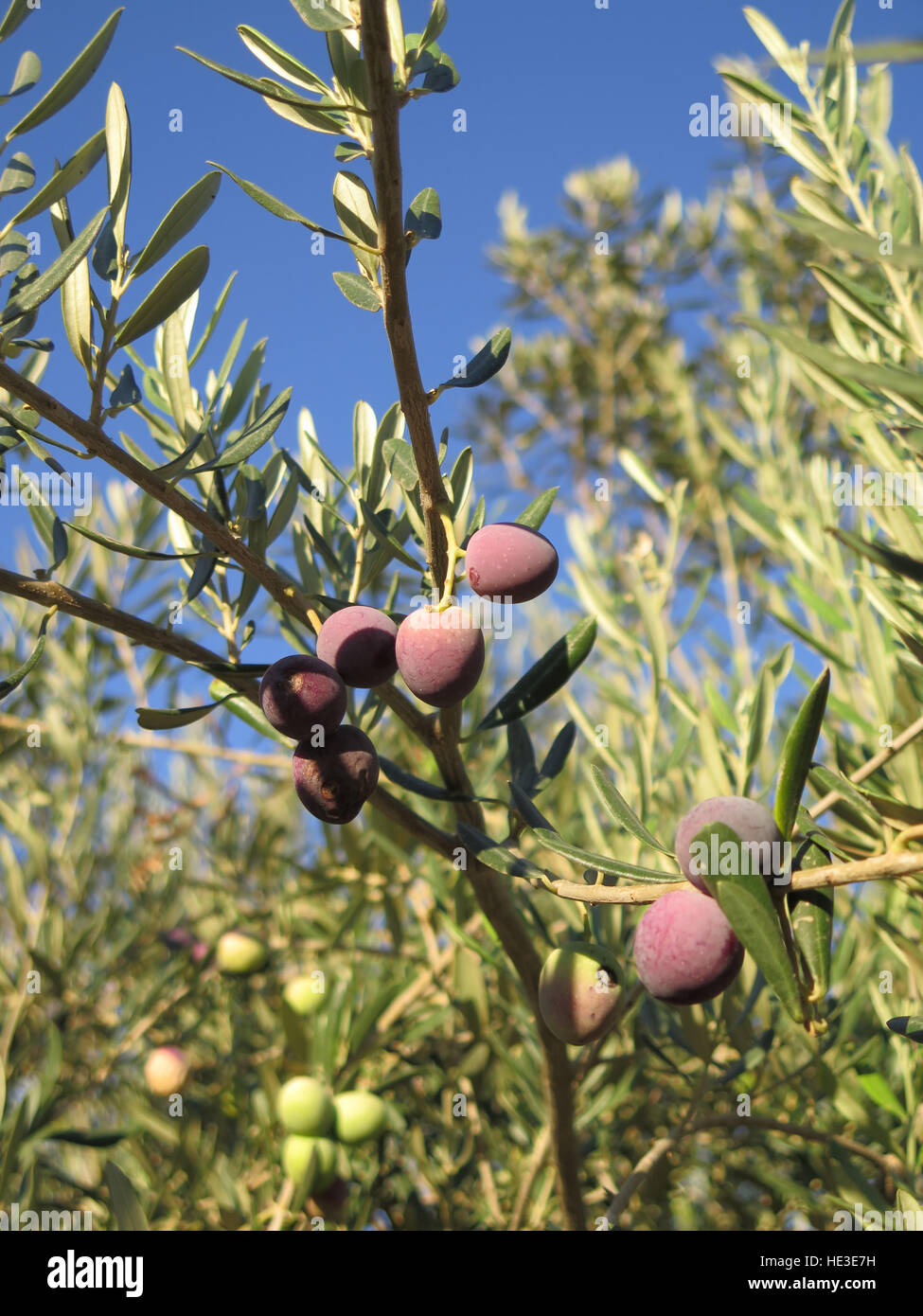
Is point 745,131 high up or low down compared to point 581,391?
down

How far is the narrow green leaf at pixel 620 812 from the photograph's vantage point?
56 cm

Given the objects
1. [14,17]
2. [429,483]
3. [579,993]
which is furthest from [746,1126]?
[14,17]

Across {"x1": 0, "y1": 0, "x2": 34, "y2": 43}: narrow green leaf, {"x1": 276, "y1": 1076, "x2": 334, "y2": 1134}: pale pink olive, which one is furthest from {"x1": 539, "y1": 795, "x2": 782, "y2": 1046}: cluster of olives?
{"x1": 276, "y1": 1076, "x2": 334, "y2": 1134}: pale pink olive

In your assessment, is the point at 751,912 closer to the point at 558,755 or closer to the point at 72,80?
the point at 558,755

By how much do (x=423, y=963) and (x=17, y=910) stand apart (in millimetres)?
747

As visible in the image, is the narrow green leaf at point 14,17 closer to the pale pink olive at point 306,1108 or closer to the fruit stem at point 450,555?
the fruit stem at point 450,555

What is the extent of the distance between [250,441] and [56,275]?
16 cm

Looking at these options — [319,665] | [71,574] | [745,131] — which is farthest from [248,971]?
[745,131]

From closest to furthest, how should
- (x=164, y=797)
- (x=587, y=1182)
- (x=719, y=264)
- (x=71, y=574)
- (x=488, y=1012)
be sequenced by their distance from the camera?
(x=488, y=1012) → (x=587, y=1182) → (x=71, y=574) → (x=164, y=797) → (x=719, y=264)

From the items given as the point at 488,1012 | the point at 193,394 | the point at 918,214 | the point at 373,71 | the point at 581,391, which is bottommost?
the point at 488,1012

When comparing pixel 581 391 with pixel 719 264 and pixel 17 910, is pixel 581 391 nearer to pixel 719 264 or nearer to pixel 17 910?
pixel 719 264

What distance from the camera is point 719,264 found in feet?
11.6

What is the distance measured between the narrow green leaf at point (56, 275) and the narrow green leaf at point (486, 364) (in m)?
0.22

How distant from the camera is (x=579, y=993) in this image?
2.27ft
